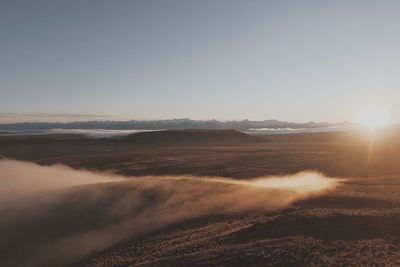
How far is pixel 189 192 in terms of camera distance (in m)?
11.0

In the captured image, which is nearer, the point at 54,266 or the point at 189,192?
the point at 54,266

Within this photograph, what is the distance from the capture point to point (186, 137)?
71.0 m

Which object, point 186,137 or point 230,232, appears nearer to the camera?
point 230,232

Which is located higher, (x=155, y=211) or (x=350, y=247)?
(x=350, y=247)

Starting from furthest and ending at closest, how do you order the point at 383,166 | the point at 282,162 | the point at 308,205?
the point at 282,162, the point at 383,166, the point at 308,205

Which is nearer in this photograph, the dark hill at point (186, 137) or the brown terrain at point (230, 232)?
the brown terrain at point (230, 232)

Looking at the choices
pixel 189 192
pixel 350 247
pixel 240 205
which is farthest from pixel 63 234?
pixel 350 247

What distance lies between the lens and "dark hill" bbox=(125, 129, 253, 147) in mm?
65500

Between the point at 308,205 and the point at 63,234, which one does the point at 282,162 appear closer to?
the point at 308,205

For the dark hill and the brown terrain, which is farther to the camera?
the dark hill

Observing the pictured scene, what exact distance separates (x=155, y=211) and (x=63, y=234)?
298 centimetres

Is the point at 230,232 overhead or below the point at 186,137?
overhead

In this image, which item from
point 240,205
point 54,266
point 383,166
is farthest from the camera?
point 383,166

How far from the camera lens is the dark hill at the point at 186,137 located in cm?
6550
